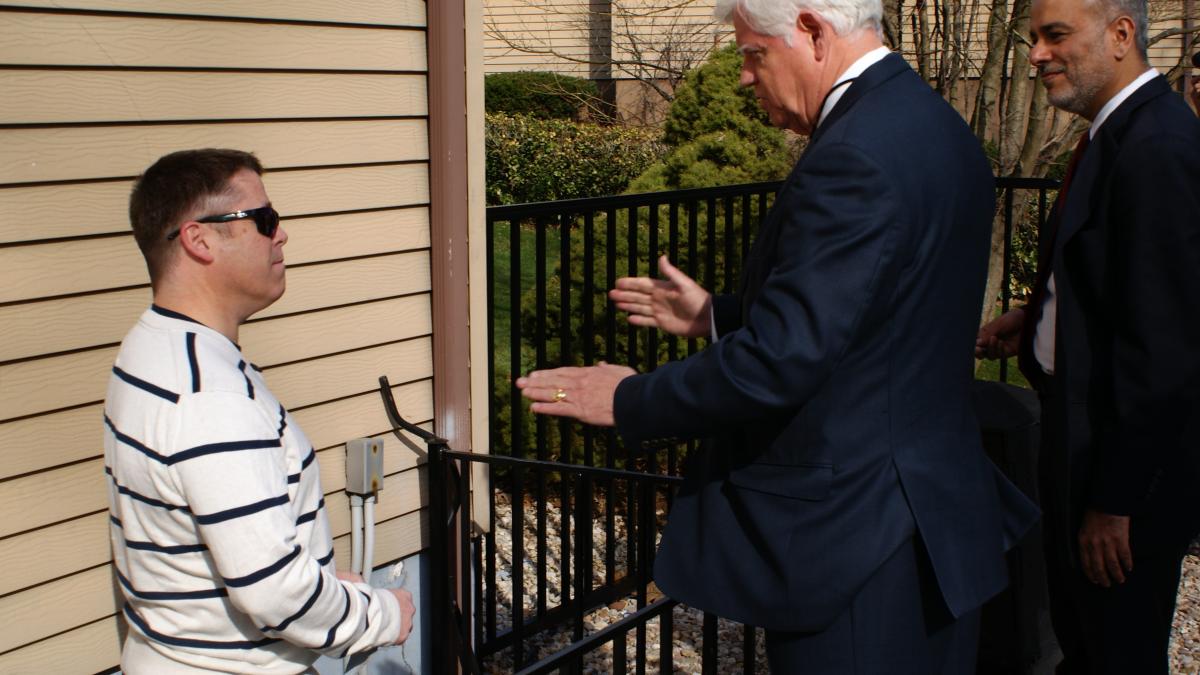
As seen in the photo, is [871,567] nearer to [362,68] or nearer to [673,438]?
[673,438]

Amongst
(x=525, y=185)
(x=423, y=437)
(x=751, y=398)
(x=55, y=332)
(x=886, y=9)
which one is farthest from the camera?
(x=525, y=185)

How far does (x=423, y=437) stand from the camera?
3.94 metres

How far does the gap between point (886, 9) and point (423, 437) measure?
5287 mm

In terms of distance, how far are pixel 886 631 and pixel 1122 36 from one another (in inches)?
65.6

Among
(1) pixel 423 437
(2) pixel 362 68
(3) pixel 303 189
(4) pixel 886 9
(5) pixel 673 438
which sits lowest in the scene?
(1) pixel 423 437

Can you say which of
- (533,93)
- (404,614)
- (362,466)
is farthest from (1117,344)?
Result: (533,93)

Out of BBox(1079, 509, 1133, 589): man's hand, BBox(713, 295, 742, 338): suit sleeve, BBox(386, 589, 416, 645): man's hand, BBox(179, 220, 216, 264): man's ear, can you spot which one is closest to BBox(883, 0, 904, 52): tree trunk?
BBox(1079, 509, 1133, 589): man's hand

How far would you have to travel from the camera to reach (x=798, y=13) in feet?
6.98

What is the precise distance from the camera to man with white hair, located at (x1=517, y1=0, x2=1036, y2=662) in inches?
78.9

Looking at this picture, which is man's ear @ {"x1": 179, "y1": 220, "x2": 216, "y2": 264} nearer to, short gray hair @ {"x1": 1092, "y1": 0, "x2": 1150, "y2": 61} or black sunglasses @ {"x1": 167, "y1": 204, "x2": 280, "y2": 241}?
black sunglasses @ {"x1": 167, "y1": 204, "x2": 280, "y2": 241}

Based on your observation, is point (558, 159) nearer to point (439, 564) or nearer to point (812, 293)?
point (439, 564)

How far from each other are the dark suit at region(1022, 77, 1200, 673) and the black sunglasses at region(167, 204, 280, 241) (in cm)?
183

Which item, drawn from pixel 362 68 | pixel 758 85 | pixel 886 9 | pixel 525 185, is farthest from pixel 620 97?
pixel 758 85

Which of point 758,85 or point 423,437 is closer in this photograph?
point 758,85
